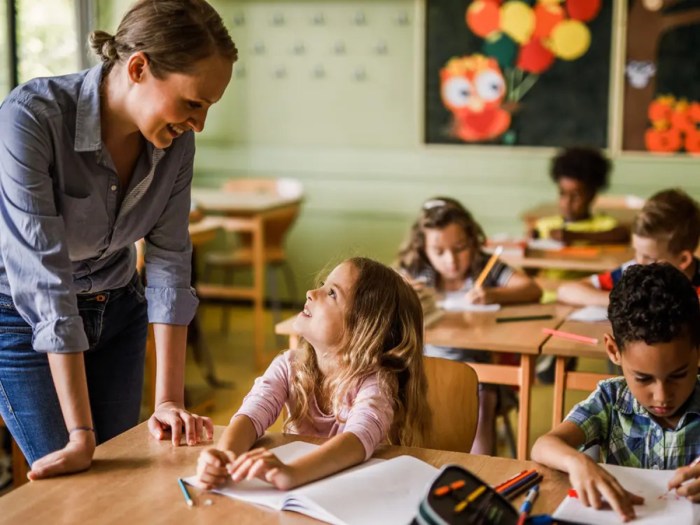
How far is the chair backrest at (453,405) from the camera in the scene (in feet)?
6.56

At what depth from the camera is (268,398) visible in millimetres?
1777

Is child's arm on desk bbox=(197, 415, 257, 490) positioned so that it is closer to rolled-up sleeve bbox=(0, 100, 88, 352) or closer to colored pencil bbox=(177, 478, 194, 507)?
colored pencil bbox=(177, 478, 194, 507)

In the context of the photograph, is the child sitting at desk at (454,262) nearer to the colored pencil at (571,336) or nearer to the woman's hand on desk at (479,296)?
the woman's hand on desk at (479,296)

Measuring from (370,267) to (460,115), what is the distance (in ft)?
12.7

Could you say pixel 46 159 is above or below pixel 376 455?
above

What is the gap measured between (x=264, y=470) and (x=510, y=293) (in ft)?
5.77

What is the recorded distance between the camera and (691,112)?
5227mm

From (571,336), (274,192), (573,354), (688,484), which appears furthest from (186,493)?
(274,192)

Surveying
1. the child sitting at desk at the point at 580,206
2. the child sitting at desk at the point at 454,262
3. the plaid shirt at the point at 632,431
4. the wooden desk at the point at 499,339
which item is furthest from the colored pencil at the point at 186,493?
the child sitting at desk at the point at 580,206

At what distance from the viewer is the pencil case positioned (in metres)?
1.23

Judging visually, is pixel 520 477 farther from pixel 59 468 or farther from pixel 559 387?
pixel 559 387

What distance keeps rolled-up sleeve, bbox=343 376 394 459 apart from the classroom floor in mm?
1510

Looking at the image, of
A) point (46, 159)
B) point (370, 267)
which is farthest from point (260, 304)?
point (46, 159)

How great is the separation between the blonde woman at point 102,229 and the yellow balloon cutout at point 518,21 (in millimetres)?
3948
